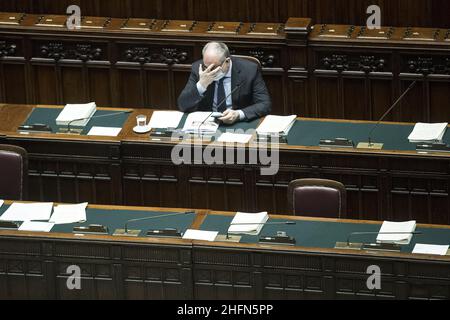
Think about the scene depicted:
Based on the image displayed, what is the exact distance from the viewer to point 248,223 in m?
10.9

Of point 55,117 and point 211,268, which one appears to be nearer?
point 211,268

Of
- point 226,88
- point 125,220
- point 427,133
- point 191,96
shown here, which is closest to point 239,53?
point 226,88

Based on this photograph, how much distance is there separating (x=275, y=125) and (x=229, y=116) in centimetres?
43

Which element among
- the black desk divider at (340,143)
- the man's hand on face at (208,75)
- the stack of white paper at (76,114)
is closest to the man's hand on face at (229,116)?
the man's hand on face at (208,75)

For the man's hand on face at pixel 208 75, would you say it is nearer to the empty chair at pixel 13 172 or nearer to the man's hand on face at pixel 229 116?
the man's hand on face at pixel 229 116

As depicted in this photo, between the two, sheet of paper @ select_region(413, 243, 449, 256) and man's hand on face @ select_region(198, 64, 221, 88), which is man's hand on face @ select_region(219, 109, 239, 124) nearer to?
man's hand on face @ select_region(198, 64, 221, 88)

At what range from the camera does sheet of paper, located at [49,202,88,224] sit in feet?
36.4

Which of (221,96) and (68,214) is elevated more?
(221,96)

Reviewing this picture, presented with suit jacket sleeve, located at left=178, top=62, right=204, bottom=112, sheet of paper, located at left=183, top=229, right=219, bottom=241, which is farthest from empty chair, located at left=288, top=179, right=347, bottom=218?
suit jacket sleeve, located at left=178, top=62, right=204, bottom=112

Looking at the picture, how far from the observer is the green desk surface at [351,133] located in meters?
12.1

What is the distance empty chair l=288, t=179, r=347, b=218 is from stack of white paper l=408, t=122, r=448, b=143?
4.27 feet

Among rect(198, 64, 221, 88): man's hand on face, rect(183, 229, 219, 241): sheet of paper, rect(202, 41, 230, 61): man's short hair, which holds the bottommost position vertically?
rect(183, 229, 219, 241): sheet of paper

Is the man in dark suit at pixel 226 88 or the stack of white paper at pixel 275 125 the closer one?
the stack of white paper at pixel 275 125

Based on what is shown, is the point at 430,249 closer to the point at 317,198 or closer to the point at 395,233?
the point at 395,233
